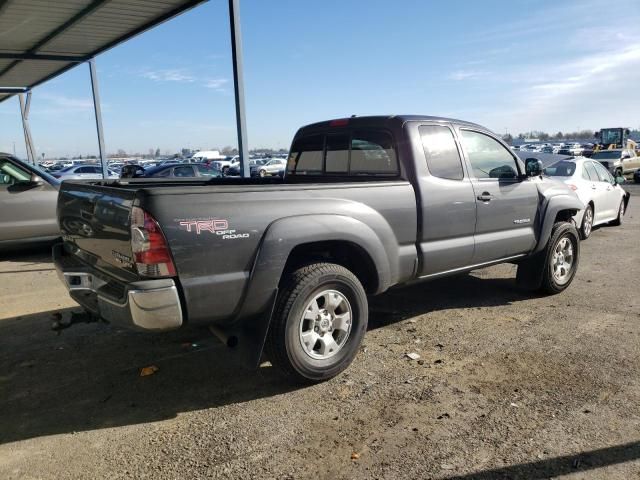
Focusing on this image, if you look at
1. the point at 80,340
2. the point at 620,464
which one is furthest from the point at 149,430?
the point at 620,464

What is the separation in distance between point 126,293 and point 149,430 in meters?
0.90

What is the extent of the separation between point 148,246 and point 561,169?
948 centimetres

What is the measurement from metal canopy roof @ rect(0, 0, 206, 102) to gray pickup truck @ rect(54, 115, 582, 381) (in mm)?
6584

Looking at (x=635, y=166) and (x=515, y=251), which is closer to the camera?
(x=515, y=251)

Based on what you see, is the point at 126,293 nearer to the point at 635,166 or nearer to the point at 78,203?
the point at 78,203

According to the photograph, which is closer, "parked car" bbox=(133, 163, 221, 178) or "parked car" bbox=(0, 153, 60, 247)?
"parked car" bbox=(0, 153, 60, 247)

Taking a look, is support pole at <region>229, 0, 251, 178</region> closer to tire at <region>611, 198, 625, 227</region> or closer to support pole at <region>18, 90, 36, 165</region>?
tire at <region>611, 198, 625, 227</region>

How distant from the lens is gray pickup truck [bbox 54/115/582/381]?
3.01m

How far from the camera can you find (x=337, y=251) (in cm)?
397

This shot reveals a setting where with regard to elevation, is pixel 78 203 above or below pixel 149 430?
above

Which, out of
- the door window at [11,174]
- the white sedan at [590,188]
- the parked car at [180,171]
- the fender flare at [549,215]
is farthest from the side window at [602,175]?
the parked car at [180,171]

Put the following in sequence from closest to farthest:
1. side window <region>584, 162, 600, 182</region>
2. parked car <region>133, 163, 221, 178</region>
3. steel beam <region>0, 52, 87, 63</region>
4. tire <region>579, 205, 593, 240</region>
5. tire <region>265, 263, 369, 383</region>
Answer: tire <region>265, 263, 369, 383</region> → tire <region>579, 205, 593, 240</region> → side window <region>584, 162, 600, 182</region> → steel beam <region>0, 52, 87, 63</region> → parked car <region>133, 163, 221, 178</region>

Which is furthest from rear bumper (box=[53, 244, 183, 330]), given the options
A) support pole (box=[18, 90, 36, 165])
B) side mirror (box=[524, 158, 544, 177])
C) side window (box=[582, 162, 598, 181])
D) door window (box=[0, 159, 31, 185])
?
support pole (box=[18, 90, 36, 165])

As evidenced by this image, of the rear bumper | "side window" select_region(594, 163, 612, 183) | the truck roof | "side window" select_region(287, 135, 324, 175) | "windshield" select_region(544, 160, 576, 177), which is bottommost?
the rear bumper
